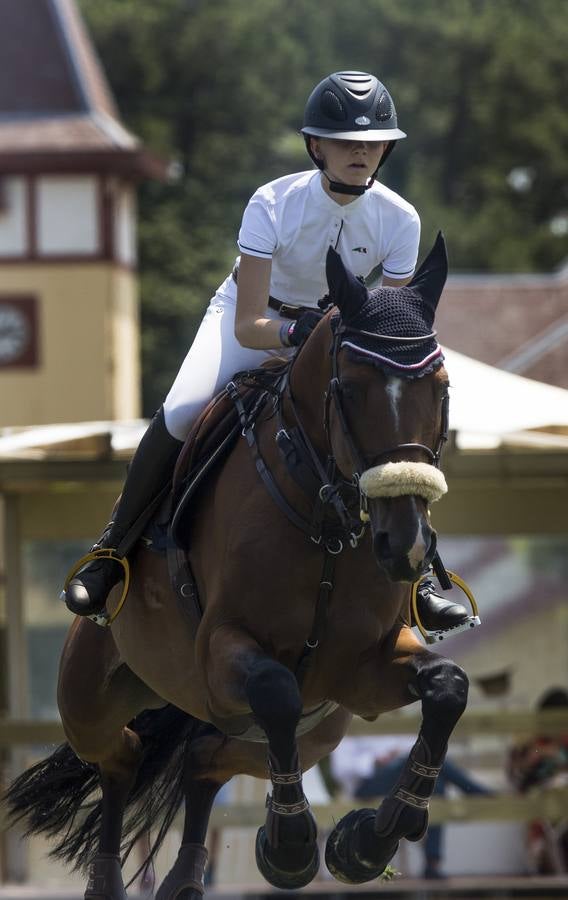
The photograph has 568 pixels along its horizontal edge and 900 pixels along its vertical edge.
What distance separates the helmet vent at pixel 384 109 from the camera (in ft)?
18.0

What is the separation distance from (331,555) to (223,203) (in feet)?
146

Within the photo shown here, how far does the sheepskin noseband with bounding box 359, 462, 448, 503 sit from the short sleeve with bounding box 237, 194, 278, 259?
1.15m

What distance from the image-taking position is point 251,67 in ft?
170

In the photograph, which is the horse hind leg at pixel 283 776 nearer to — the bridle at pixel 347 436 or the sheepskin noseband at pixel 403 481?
the bridle at pixel 347 436

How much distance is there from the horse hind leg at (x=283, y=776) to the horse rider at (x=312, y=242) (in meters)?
0.75

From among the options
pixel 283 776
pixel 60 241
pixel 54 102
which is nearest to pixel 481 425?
pixel 283 776

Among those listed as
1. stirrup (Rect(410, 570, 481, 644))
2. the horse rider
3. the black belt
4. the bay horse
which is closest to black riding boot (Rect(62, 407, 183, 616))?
the horse rider

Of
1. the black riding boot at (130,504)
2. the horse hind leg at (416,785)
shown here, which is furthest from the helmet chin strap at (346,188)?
the horse hind leg at (416,785)

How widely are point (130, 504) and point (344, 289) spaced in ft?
4.95

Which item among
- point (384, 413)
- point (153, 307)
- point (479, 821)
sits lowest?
point (153, 307)

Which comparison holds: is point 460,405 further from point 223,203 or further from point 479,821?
point 223,203

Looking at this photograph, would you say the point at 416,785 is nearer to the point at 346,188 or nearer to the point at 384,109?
the point at 346,188

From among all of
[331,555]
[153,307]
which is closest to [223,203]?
[153,307]

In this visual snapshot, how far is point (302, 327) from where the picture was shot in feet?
17.9
